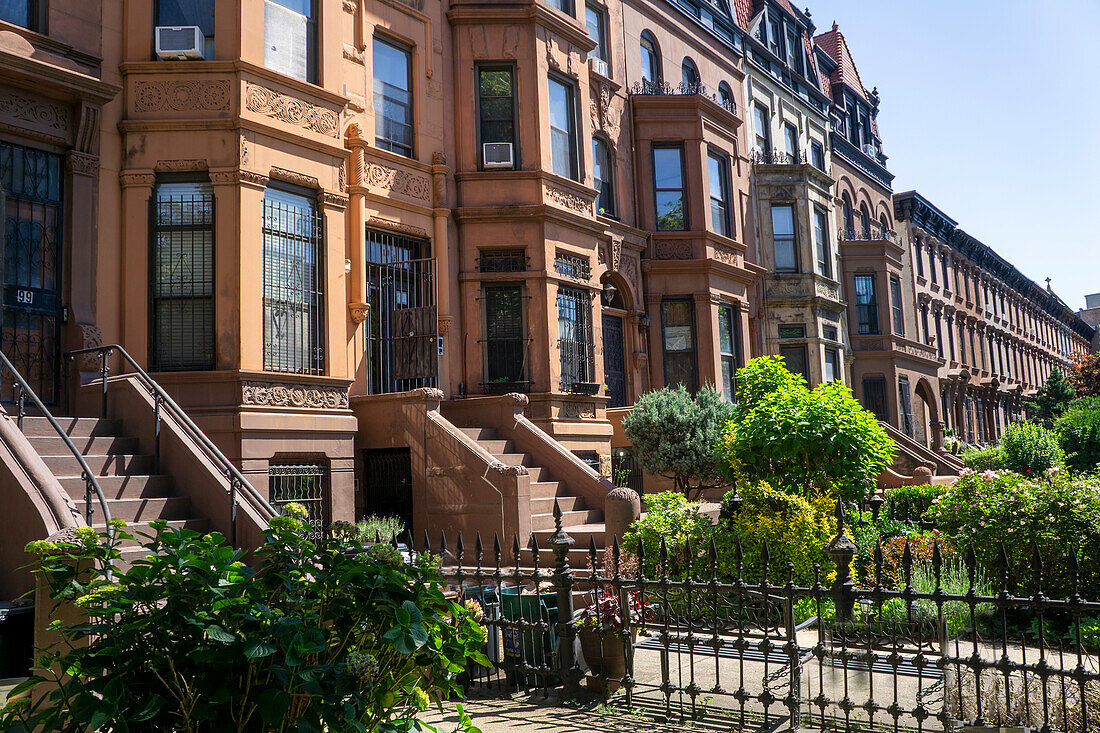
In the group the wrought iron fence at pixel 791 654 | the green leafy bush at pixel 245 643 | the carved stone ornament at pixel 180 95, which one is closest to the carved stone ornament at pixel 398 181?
the carved stone ornament at pixel 180 95

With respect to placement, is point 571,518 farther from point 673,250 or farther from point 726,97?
point 726,97

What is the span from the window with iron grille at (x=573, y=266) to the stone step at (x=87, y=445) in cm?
871

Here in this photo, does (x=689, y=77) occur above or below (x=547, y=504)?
above

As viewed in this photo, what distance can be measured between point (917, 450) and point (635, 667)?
71.4 feet

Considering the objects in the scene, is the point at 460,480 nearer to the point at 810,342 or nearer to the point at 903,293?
the point at 810,342

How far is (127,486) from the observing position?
915 centimetres

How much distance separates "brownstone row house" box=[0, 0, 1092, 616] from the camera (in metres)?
10.8

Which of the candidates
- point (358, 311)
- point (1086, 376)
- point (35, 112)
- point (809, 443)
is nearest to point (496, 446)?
point (358, 311)

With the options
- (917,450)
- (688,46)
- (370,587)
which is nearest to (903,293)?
(917,450)

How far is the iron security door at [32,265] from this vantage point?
10.7 meters

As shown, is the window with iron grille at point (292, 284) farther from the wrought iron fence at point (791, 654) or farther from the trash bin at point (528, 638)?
the trash bin at point (528, 638)

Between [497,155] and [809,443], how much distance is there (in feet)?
27.0

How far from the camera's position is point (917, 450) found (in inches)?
1069

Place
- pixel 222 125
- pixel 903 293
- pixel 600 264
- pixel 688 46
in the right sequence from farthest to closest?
pixel 903 293 < pixel 688 46 < pixel 600 264 < pixel 222 125
